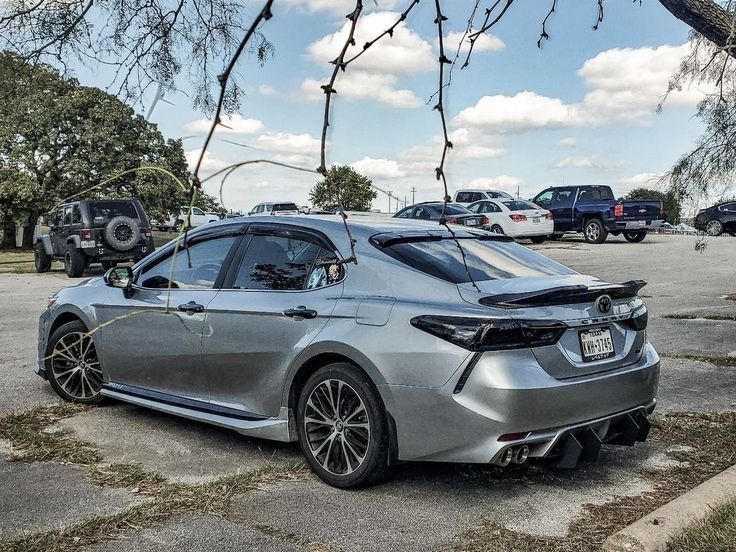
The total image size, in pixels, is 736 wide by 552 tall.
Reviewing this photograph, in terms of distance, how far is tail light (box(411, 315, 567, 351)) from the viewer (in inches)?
155

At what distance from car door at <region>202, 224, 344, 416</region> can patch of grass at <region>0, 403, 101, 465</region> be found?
918 mm

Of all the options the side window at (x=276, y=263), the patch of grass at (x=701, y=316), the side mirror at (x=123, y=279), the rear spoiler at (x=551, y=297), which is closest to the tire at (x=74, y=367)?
the side mirror at (x=123, y=279)

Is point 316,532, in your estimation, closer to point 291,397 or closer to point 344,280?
point 291,397

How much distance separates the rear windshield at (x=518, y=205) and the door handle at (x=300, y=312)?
2295 centimetres

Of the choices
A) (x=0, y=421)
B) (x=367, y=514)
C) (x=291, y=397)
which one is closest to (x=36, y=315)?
(x=0, y=421)

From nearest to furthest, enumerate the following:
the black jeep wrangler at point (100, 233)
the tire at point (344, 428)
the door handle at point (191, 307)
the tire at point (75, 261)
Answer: the tire at point (344, 428) < the door handle at point (191, 307) < the black jeep wrangler at point (100, 233) < the tire at point (75, 261)

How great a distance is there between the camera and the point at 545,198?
29594mm

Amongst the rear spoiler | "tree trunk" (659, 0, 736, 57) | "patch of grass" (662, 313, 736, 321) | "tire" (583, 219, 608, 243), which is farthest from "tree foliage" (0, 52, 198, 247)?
the rear spoiler

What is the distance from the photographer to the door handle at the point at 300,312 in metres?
4.58

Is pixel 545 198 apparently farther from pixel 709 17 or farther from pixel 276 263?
pixel 276 263

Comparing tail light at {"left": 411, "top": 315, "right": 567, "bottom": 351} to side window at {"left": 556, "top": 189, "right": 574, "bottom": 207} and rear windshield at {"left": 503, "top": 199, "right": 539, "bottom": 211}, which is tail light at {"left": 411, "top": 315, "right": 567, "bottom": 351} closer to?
rear windshield at {"left": 503, "top": 199, "right": 539, "bottom": 211}

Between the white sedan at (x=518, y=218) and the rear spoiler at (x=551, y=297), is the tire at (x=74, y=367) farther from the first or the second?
the white sedan at (x=518, y=218)

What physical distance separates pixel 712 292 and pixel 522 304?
38.3 ft

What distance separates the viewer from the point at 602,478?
15.0 ft
